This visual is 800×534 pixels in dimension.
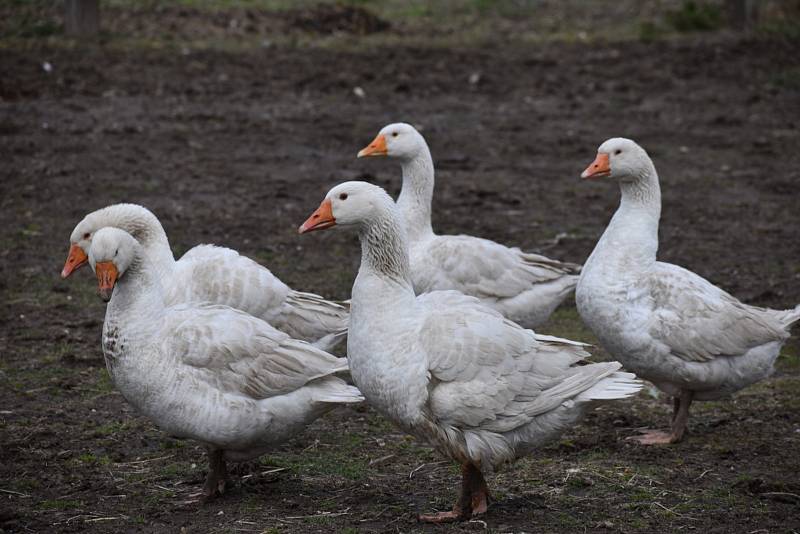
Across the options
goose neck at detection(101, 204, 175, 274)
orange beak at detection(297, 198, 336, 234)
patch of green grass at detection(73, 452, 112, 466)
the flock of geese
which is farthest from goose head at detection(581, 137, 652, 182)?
patch of green grass at detection(73, 452, 112, 466)

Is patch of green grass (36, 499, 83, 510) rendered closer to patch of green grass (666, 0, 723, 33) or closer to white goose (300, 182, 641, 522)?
white goose (300, 182, 641, 522)

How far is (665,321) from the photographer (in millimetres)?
6410

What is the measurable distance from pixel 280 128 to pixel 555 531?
8.86m

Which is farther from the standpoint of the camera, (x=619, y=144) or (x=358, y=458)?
(x=619, y=144)

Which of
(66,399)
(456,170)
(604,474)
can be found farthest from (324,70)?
(604,474)

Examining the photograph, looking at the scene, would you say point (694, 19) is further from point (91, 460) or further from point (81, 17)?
point (91, 460)

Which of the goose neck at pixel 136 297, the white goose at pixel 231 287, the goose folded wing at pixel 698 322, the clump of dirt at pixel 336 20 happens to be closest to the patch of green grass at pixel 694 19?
the clump of dirt at pixel 336 20

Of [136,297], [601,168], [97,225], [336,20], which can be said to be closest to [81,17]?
[336,20]

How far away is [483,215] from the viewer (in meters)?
10.6

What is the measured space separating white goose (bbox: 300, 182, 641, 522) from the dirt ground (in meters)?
0.41

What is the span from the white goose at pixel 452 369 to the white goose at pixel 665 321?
104 cm

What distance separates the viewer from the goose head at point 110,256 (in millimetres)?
5406

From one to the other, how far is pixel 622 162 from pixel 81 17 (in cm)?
1122

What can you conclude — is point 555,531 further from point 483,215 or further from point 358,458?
point 483,215
